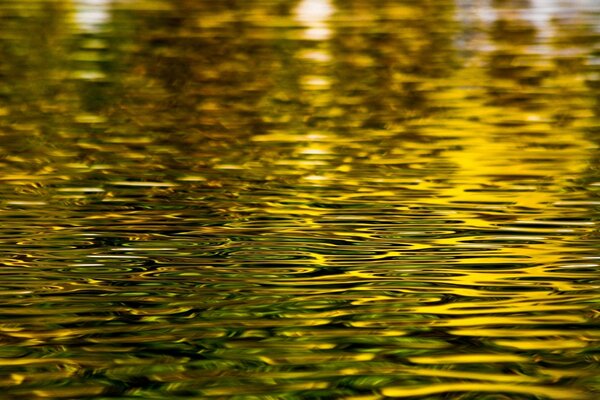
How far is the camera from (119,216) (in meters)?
5.77

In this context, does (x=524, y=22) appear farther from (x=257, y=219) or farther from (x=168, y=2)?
(x=257, y=219)

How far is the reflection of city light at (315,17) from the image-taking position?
50.3 feet

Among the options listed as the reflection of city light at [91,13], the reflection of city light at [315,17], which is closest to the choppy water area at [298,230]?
the reflection of city light at [315,17]

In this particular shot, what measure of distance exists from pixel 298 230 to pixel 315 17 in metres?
13.1

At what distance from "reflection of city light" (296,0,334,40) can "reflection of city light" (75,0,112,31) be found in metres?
2.26

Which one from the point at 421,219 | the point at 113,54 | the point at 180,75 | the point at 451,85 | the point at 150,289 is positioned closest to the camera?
the point at 150,289

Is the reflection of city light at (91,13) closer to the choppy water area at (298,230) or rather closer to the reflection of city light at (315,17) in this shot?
the reflection of city light at (315,17)

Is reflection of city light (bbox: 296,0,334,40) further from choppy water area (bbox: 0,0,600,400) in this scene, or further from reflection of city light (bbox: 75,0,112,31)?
choppy water area (bbox: 0,0,600,400)

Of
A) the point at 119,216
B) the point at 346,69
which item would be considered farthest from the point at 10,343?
the point at 346,69

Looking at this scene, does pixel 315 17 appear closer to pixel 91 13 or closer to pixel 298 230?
pixel 91 13

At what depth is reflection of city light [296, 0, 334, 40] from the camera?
50.3ft

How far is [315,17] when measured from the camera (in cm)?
1834

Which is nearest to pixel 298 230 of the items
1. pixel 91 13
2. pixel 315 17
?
pixel 315 17

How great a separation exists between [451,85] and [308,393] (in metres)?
7.28
